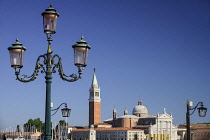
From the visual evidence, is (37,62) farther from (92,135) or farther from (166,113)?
(166,113)

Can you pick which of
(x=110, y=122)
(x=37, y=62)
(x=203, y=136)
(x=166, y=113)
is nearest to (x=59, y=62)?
(x=37, y=62)

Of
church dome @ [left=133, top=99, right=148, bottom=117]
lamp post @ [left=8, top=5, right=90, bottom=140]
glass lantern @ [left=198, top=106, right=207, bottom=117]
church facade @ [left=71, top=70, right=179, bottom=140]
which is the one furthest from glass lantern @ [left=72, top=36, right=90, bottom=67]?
church dome @ [left=133, top=99, right=148, bottom=117]

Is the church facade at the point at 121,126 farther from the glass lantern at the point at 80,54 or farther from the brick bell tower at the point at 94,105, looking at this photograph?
the glass lantern at the point at 80,54

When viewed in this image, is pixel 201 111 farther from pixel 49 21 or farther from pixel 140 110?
pixel 140 110

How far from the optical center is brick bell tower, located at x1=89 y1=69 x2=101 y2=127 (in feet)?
292

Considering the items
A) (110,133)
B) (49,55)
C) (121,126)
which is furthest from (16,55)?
(121,126)

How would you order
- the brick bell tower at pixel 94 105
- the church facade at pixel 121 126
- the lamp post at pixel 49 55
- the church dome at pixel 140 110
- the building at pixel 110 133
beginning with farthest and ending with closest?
the church dome at pixel 140 110
the brick bell tower at pixel 94 105
the church facade at pixel 121 126
the building at pixel 110 133
the lamp post at pixel 49 55

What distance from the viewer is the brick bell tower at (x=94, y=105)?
88.9m

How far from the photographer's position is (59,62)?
23.2 ft

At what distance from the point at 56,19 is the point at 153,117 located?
8317cm

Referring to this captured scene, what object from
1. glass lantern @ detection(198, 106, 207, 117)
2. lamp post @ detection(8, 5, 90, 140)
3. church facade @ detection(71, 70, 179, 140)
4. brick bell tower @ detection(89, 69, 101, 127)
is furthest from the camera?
brick bell tower @ detection(89, 69, 101, 127)

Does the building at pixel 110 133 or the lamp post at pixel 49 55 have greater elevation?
the lamp post at pixel 49 55

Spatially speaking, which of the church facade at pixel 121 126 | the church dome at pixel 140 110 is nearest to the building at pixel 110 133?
the church facade at pixel 121 126

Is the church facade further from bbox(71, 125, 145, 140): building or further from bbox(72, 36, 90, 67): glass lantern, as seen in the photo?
bbox(72, 36, 90, 67): glass lantern
